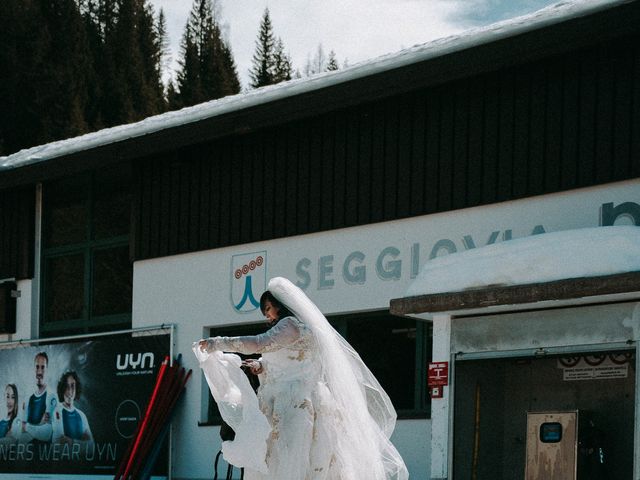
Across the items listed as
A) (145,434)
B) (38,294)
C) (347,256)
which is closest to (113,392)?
(145,434)

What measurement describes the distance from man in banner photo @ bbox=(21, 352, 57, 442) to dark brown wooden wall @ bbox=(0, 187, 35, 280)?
1.49 metres

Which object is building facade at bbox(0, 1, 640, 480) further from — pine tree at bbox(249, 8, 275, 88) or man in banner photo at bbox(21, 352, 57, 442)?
pine tree at bbox(249, 8, 275, 88)

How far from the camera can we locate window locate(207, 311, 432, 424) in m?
11.9

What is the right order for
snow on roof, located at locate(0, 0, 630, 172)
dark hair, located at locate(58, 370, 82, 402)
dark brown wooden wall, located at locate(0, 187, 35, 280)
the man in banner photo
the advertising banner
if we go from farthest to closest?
dark brown wooden wall, located at locate(0, 187, 35, 280) < the man in banner photo < dark hair, located at locate(58, 370, 82, 402) < the advertising banner < snow on roof, located at locate(0, 0, 630, 172)

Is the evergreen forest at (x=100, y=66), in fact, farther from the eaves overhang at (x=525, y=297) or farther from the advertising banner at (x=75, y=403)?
the eaves overhang at (x=525, y=297)

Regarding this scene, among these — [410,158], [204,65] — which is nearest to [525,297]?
[410,158]

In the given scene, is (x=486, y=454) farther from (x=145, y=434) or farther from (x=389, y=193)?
(x=145, y=434)

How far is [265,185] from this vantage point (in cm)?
1367

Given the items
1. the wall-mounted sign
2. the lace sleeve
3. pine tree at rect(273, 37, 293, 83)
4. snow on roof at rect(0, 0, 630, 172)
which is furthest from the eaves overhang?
pine tree at rect(273, 37, 293, 83)

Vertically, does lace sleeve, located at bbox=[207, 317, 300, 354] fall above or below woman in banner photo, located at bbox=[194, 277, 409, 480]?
above

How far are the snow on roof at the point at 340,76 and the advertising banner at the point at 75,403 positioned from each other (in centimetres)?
248

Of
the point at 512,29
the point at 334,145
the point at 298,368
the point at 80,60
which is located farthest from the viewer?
the point at 80,60

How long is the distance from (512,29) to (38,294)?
852 cm

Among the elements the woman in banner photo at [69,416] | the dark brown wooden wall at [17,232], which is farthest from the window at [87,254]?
the woman in banner photo at [69,416]
